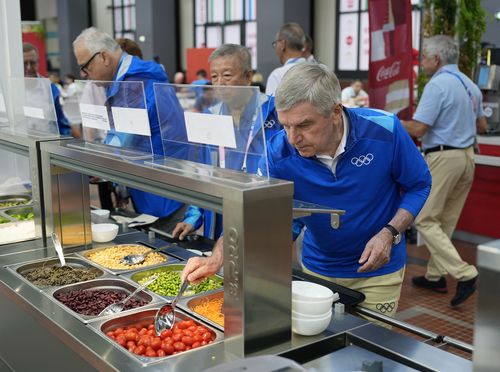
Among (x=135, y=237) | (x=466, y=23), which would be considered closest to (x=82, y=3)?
(x=466, y=23)

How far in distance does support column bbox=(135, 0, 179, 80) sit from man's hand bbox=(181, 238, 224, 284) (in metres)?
16.0

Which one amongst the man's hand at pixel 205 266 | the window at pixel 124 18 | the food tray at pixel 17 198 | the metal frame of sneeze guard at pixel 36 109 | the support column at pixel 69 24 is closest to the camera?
the man's hand at pixel 205 266

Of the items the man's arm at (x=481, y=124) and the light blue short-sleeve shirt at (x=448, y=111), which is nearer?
the light blue short-sleeve shirt at (x=448, y=111)

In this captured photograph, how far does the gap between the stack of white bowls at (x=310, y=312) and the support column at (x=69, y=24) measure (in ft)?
63.3

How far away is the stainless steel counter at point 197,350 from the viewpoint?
1.46 m

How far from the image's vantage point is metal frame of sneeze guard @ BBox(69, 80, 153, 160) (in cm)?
210

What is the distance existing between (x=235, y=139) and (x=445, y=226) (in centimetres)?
358

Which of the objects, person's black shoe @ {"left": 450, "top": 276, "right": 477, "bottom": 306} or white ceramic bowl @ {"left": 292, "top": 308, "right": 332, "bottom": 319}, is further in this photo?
person's black shoe @ {"left": 450, "top": 276, "right": 477, "bottom": 306}

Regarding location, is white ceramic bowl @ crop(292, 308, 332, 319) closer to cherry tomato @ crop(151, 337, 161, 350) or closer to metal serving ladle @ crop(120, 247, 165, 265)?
cherry tomato @ crop(151, 337, 161, 350)

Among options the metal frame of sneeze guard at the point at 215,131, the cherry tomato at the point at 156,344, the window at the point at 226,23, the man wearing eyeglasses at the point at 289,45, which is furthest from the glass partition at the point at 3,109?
the window at the point at 226,23

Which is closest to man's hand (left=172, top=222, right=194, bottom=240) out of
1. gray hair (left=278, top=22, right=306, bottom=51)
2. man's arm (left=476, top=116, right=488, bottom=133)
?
gray hair (left=278, top=22, right=306, bottom=51)

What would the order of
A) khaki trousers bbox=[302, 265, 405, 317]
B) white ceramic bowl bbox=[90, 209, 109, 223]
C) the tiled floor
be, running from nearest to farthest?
khaki trousers bbox=[302, 265, 405, 317], white ceramic bowl bbox=[90, 209, 109, 223], the tiled floor

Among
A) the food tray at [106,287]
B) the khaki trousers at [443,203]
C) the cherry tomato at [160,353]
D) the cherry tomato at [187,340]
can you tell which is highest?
the cherry tomato at [187,340]

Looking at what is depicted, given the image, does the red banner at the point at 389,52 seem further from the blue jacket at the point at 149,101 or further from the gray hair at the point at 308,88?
the gray hair at the point at 308,88
